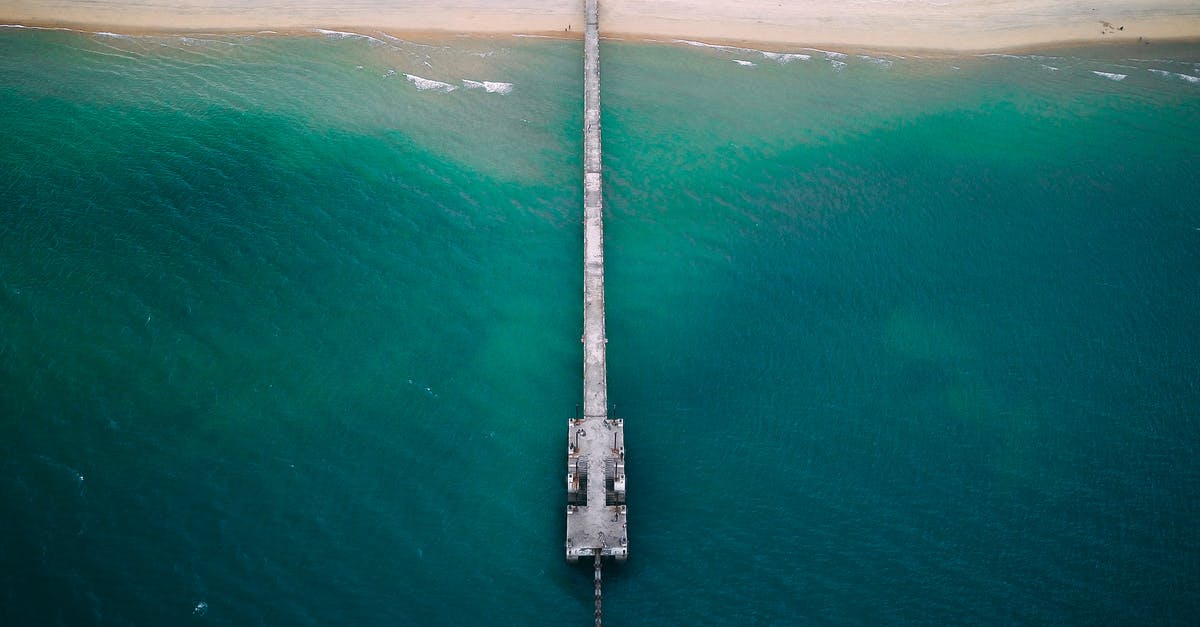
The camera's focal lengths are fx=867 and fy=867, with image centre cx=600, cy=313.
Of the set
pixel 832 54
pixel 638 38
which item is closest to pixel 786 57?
pixel 832 54

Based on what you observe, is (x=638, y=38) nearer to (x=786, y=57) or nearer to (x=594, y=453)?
(x=786, y=57)

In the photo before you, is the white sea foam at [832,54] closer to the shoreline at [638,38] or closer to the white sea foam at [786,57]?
the shoreline at [638,38]

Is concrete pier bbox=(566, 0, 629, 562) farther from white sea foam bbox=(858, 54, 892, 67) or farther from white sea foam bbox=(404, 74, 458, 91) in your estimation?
white sea foam bbox=(858, 54, 892, 67)

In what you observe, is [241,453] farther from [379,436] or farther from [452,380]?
[452,380]

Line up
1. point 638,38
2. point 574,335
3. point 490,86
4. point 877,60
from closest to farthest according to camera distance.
→ point 574,335 < point 490,86 < point 877,60 < point 638,38

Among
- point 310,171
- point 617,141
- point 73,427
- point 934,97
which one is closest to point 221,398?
point 73,427
